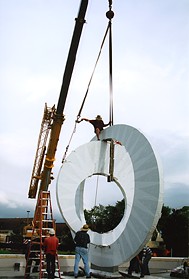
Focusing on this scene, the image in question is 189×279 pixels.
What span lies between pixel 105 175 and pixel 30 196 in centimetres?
1065

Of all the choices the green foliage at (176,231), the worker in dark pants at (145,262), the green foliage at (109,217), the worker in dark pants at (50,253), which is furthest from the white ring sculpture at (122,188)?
the green foliage at (109,217)

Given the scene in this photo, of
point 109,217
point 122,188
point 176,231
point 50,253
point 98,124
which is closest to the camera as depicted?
point 50,253

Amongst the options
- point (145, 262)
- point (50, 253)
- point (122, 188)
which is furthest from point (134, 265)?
point (50, 253)

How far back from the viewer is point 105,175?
38.1ft

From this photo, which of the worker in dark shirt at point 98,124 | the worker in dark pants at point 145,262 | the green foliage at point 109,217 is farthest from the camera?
the green foliage at point 109,217

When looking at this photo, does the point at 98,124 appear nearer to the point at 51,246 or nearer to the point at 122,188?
Result: the point at 122,188

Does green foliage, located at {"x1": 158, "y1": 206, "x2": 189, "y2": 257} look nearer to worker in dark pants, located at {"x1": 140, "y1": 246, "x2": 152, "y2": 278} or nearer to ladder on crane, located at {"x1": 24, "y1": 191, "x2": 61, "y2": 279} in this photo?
worker in dark pants, located at {"x1": 140, "y1": 246, "x2": 152, "y2": 278}

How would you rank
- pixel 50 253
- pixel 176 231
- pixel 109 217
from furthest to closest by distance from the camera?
pixel 109 217 → pixel 176 231 → pixel 50 253

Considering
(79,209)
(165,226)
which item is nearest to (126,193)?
(79,209)

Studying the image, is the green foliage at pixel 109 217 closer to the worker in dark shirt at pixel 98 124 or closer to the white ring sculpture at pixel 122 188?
the worker in dark shirt at pixel 98 124

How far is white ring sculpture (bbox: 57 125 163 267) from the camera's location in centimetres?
934

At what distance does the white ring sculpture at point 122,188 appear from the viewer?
934 cm

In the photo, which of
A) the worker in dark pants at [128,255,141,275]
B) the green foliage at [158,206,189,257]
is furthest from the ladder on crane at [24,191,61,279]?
the green foliage at [158,206,189,257]

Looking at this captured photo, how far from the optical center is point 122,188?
36.2 ft
